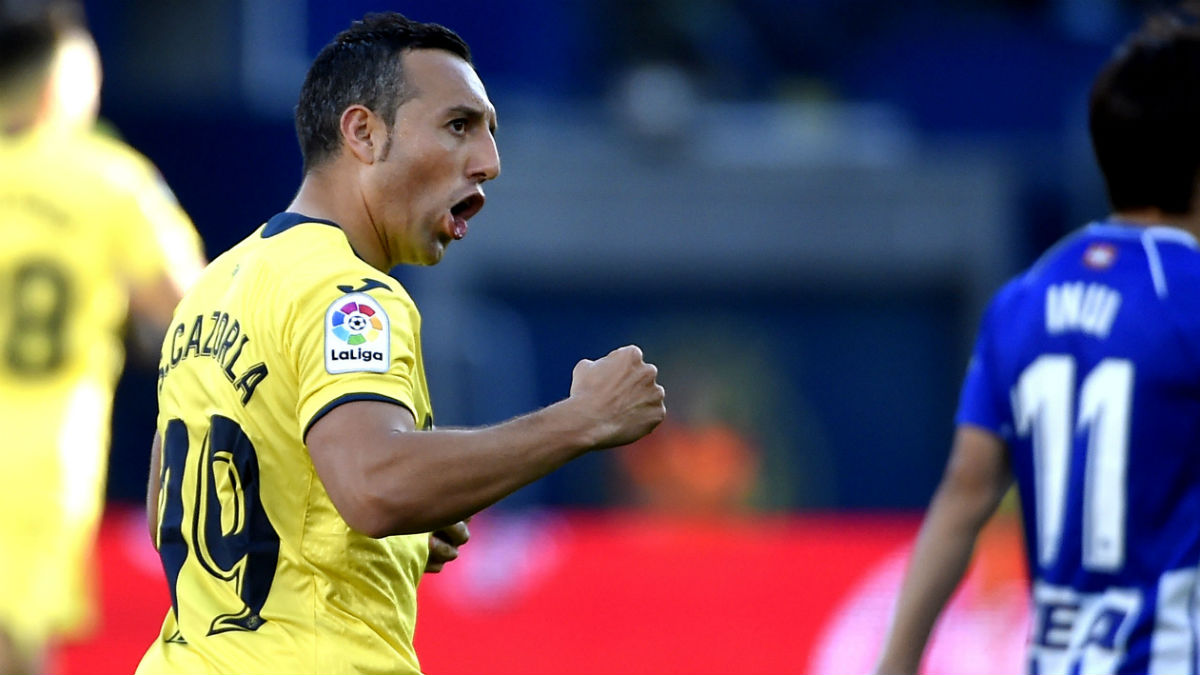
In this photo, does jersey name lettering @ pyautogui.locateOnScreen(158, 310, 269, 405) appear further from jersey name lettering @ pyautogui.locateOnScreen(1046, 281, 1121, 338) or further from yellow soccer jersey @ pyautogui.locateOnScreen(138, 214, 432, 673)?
jersey name lettering @ pyautogui.locateOnScreen(1046, 281, 1121, 338)

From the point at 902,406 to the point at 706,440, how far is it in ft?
5.64

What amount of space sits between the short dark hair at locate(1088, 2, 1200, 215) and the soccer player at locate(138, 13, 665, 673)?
49.2 inches

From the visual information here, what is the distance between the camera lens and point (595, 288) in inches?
555

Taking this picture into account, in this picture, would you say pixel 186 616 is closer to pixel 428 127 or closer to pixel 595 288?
pixel 428 127

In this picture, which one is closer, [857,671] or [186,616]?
[186,616]

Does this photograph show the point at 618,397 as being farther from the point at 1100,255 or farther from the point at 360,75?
the point at 1100,255

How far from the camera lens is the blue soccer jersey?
133 inches

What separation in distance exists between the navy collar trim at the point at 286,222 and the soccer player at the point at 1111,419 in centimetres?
148

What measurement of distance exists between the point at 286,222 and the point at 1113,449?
1666mm

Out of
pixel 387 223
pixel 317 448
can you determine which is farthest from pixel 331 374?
pixel 387 223

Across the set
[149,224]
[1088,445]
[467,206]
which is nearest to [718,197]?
[149,224]

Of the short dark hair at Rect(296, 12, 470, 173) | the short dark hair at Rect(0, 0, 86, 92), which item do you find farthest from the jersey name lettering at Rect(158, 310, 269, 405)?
the short dark hair at Rect(0, 0, 86, 92)

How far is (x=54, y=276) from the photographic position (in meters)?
5.65

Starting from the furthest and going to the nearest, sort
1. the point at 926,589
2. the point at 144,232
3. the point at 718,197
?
the point at 718,197
the point at 144,232
the point at 926,589
